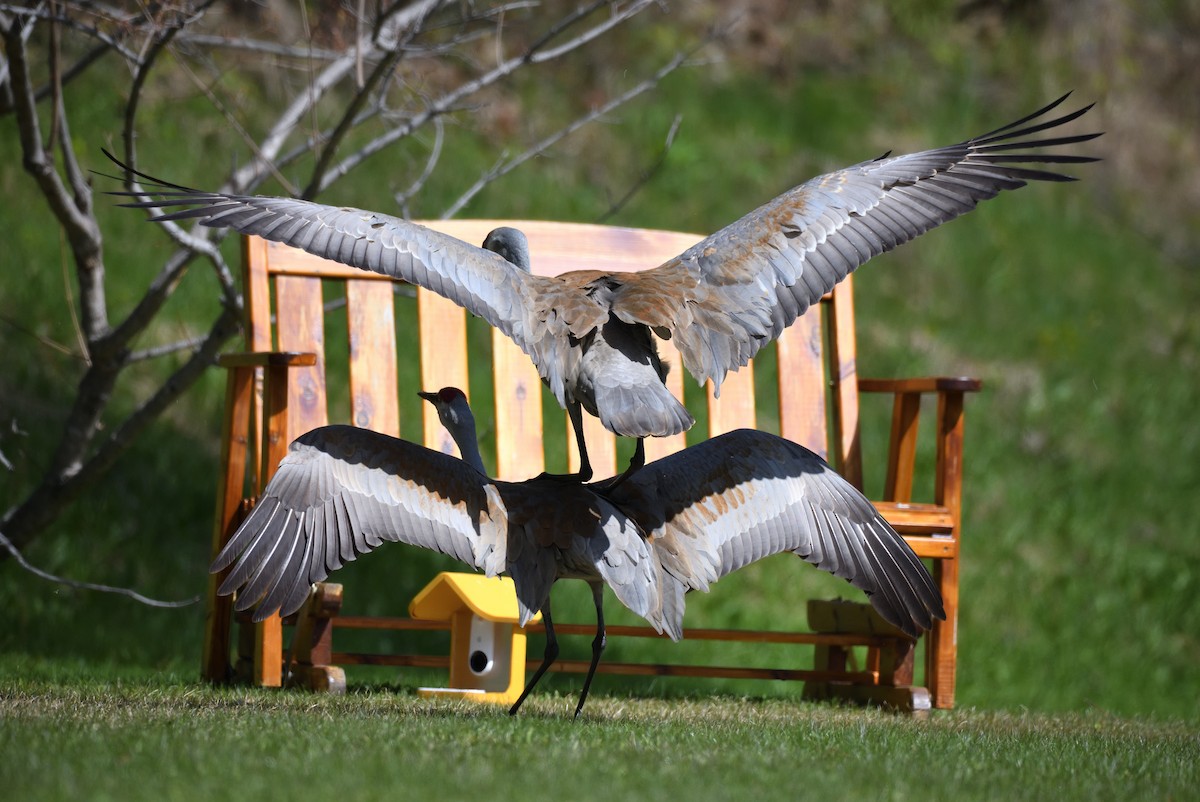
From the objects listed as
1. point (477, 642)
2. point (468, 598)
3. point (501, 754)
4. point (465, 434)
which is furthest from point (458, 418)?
point (501, 754)

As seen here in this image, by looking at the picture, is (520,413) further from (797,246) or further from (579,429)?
(797,246)

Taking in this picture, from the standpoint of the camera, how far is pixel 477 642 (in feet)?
17.1

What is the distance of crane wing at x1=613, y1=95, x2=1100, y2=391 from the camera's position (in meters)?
4.51

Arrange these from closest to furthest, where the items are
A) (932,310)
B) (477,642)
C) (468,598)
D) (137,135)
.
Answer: (468,598) → (477,642) → (137,135) → (932,310)

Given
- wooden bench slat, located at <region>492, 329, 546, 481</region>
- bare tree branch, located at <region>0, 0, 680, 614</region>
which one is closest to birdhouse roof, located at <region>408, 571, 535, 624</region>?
wooden bench slat, located at <region>492, 329, 546, 481</region>

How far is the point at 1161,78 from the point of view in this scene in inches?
519

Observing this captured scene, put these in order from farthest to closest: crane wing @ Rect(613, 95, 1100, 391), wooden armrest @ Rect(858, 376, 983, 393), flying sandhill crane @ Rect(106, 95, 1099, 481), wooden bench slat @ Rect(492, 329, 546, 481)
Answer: wooden bench slat @ Rect(492, 329, 546, 481) → wooden armrest @ Rect(858, 376, 983, 393) → crane wing @ Rect(613, 95, 1100, 391) → flying sandhill crane @ Rect(106, 95, 1099, 481)

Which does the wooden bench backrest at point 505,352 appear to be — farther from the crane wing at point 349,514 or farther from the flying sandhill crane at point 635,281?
the crane wing at point 349,514

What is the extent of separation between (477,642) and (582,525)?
1112 mm

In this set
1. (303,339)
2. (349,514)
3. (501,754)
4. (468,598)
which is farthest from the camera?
(303,339)

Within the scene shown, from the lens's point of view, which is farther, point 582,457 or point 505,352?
point 505,352

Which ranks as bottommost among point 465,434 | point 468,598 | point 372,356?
point 468,598

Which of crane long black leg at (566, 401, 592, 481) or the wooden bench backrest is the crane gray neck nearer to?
crane long black leg at (566, 401, 592, 481)

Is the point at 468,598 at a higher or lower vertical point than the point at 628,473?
lower
